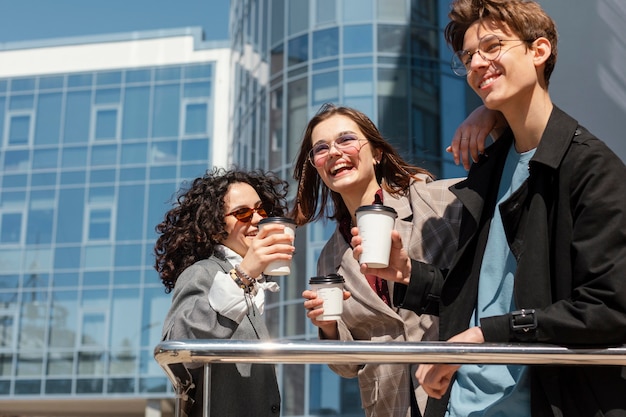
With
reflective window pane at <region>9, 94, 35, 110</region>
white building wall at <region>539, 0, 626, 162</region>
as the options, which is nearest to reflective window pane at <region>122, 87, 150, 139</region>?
reflective window pane at <region>9, 94, 35, 110</region>

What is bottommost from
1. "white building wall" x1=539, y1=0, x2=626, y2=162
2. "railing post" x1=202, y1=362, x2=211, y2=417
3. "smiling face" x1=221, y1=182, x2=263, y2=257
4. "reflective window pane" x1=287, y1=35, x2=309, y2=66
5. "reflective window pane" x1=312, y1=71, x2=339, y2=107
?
"railing post" x1=202, y1=362, x2=211, y2=417

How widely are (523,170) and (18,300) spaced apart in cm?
2830

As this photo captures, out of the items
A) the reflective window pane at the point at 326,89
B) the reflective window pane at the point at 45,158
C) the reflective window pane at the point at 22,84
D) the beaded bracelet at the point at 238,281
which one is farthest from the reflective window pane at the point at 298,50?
the reflective window pane at the point at 22,84

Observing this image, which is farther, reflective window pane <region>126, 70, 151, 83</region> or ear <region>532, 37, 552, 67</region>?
reflective window pane <region>126, 70, 151, 83</region>

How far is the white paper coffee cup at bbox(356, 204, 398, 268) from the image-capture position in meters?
2.81

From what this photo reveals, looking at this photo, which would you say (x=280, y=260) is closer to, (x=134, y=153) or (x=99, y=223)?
(x=99, y=223)

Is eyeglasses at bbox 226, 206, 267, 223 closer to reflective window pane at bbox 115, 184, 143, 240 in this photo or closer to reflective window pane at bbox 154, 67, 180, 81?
reflective window pane at bbox 115, 184, 143, 240

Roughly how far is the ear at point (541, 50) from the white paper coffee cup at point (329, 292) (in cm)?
93

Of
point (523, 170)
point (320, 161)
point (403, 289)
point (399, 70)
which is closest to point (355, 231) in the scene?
point (403, 289)

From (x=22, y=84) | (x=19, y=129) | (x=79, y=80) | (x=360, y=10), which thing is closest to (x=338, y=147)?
(x=360, y=10)

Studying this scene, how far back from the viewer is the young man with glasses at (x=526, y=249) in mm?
2428

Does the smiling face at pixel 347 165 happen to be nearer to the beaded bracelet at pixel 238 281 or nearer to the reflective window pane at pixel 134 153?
the beaded bracelet at pixel 238 281

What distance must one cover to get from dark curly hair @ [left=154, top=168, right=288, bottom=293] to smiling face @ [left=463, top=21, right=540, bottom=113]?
153cm

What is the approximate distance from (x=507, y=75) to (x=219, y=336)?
4.66 ft
